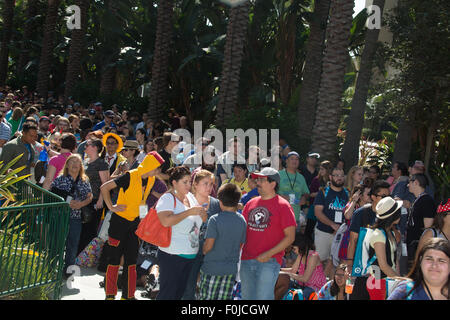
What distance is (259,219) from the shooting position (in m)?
5.79

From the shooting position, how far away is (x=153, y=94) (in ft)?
63.8

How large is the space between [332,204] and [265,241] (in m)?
2.58

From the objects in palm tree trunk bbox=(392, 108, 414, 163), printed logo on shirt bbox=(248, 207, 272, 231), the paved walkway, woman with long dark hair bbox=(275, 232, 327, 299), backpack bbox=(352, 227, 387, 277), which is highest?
palm tree trunk bbox=(392, 108, 414, 163)

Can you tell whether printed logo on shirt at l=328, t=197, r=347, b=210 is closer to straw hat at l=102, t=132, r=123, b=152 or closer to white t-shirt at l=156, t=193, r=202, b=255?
white t-shirt at l=156, t=193, r=202, b=255

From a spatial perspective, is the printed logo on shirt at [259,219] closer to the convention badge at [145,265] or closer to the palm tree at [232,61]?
the convention badge at [145,265]

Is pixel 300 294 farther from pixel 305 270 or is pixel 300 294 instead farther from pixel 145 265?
pixel 145 265

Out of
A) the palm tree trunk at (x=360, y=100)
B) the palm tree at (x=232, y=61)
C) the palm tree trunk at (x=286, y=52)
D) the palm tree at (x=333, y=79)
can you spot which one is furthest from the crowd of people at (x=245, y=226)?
the palm tree trunk at (x=286, y=52)

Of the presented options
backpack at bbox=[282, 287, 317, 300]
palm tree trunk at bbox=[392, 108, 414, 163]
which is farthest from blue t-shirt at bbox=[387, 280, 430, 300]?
palm tree trunk at bbox=[392, 108, 414, 163]

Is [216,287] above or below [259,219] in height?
below

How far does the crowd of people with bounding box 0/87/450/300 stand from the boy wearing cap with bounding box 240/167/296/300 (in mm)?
10

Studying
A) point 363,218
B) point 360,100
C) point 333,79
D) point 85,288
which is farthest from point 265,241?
point 360,100

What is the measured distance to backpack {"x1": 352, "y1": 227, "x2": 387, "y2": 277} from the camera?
216 inches

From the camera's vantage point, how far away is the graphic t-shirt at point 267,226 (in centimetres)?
574

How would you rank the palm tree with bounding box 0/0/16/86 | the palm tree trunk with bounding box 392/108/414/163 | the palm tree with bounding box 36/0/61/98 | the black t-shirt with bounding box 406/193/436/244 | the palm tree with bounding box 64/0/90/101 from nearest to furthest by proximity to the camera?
the black t-shirt with bounding box 406/193/436/244 → the palm tree trunk with bounding box 392/108/414/163 → the palm tree with bounding box 64/0/90/101 → the palm tree with bounding box 36/0/61/98 → the palm tree with bounding box 0/0/16/86
